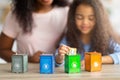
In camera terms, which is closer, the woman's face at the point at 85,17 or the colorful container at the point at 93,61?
the colorful container at the point at 93,61

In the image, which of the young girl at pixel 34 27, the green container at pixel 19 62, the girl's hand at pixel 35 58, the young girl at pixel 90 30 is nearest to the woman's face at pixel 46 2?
the young girl at pixel 34 27

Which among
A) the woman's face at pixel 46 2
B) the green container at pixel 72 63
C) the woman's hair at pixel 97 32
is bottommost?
the green container at pixel 72 63

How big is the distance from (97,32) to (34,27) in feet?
1.36

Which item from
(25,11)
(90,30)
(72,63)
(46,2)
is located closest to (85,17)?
(90,30)

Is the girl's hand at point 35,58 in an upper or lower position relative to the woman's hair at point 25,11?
lower

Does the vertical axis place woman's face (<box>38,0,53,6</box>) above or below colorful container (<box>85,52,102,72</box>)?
above

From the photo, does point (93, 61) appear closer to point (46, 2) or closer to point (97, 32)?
point (97, 32)

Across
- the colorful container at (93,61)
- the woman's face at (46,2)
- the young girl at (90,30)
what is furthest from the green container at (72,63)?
the woman's face at (46,2)

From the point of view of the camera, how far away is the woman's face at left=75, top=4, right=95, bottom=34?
171 cm

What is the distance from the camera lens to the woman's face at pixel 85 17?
1706 millimetres

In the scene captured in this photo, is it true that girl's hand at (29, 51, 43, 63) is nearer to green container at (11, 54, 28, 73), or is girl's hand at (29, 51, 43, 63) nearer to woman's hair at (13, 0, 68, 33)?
woman's hair at (13, 0, 68, 33)

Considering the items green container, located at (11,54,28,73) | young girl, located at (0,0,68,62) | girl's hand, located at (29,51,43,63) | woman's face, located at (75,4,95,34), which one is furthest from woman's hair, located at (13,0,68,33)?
green container, located at (11,54,28,73)

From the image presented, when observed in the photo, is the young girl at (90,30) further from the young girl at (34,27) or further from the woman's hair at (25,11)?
the woman's hair at (25,11)

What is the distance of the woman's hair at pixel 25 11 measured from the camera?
167 cm
